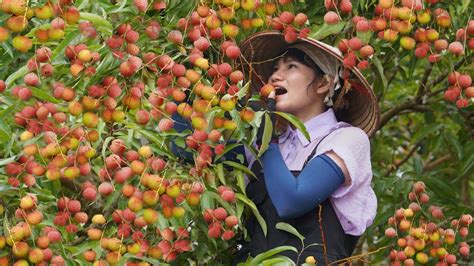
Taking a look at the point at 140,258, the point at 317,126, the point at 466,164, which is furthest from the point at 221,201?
the point at 466,164

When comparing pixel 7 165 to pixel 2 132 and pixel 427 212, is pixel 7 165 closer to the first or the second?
pixel 2 132

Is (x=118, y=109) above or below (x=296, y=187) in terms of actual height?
above

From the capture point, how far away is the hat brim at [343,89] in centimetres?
289

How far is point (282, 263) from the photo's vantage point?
243 centimetres

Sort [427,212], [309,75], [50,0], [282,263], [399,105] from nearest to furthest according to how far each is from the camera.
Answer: [50,0] → [282,263] → [309,75] → [427,212] → [399,105]

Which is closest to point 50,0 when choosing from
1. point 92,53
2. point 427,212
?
point 92,53

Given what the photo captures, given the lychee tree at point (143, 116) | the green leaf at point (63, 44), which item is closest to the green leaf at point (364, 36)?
the lychee tree at point (143, 116)

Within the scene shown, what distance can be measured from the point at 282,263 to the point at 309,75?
69 centimetres

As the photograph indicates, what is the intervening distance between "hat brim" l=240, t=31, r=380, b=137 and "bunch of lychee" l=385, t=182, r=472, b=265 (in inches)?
11.0

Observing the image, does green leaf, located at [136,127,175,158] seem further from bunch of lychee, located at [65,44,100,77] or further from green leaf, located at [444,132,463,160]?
green leaf, located at [444,132,463,160]

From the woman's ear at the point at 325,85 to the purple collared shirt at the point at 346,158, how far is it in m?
0.07

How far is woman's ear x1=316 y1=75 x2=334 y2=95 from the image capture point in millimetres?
2967

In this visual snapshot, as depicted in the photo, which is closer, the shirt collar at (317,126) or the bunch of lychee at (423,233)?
the shirt collar at (317,126)

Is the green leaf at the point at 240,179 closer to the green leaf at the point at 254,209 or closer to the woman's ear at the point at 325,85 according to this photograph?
the green leaf at the point at 254,209
